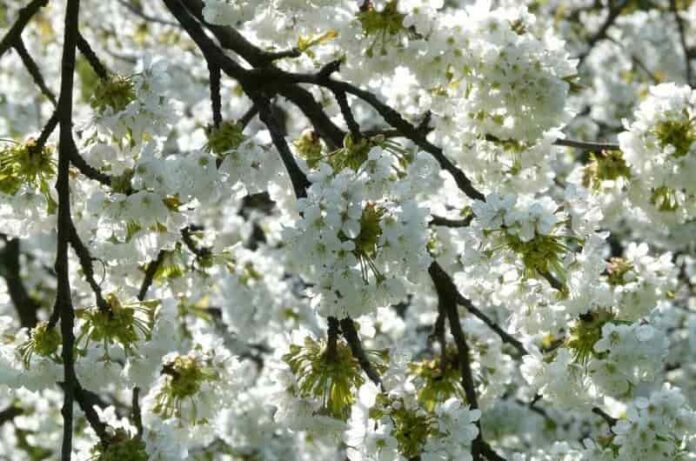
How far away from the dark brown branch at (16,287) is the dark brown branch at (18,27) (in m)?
3.70

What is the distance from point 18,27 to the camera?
11.6 ft

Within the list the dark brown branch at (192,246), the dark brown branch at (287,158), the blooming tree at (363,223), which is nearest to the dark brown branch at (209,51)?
the blooming tree at (363,223)

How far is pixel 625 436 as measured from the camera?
3295 mm

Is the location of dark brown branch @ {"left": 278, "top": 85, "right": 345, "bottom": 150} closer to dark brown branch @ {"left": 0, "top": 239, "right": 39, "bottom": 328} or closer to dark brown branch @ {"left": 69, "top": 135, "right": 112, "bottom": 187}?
dark brown branch @ {"left": 69, "top": 135, "right": 112, "bottom": 187}

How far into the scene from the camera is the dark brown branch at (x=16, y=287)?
7.55m

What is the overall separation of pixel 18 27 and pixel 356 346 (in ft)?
5.50

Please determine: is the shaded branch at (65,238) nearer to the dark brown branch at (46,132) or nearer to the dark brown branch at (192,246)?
the dark brown branch at (46,132)

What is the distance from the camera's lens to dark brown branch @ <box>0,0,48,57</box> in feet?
11.3

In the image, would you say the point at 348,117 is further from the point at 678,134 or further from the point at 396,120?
Result: the point at 678,134

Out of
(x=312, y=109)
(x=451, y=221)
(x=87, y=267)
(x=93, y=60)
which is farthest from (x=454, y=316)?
(x=93, y=60)

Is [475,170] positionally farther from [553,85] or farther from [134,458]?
[134,458]

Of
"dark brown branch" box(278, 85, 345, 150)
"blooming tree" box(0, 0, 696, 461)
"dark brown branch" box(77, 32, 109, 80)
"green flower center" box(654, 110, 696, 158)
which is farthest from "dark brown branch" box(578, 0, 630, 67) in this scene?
"dark brown branch" box(77, 32, 109, 80)

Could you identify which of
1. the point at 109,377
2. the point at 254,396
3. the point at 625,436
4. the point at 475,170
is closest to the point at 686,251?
the point at 254,396

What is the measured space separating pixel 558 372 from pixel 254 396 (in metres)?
4.65
